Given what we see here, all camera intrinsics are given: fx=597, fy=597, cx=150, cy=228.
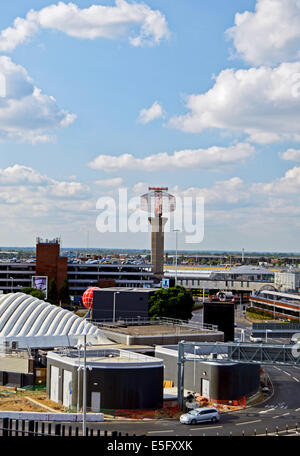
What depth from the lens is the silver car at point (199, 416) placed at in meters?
41.0

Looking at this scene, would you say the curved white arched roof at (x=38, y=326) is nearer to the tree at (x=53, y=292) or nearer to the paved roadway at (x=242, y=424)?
the paved roadway at (x=242, y=424)

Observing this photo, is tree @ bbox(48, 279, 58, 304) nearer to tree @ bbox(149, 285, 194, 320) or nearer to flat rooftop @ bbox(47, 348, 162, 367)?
tree @ bbox(149, 285, 194, 320)

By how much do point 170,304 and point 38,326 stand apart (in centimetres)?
3549

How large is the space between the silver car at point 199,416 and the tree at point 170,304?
51.0 metres

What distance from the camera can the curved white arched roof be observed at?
60500 millimetres

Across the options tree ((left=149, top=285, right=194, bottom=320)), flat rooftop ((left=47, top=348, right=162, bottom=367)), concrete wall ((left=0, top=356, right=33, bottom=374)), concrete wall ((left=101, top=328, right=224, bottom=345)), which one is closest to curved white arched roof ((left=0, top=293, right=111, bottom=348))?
concrete wall ((left=101, top=328, right=224, bottom=345))

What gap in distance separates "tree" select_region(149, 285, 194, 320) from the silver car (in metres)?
51.0

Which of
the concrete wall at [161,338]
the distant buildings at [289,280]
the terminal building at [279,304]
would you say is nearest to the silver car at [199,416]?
the concrete wall at [161,338]

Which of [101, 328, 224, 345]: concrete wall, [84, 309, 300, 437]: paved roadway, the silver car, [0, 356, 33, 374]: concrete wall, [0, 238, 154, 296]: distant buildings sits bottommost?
[84, 309, 300, 437]: paved roadway

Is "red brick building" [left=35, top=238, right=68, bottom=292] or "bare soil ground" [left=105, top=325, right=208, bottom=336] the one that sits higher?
"red brick building" [left=35, top=238, right=68, bottom=292]

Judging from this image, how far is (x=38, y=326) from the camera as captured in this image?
62469 millimetres

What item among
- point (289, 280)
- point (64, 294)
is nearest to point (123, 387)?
point (64, 294)
